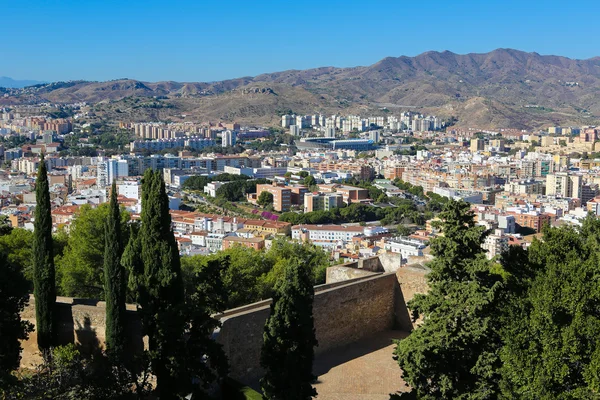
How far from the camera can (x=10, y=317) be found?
6414mm

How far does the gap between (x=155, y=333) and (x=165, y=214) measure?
114 cm

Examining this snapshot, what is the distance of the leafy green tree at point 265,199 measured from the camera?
4484cm

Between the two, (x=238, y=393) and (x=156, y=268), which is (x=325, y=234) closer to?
(x=238, y=393)

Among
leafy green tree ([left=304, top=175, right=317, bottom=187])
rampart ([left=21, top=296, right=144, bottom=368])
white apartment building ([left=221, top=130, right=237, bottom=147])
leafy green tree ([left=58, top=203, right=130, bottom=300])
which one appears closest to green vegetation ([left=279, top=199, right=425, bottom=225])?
leafy green tree ([left=304, top=175, right=317, bottom=187])

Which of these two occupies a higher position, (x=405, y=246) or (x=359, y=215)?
(x=405, y=246)

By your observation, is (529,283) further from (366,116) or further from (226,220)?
(366,116)

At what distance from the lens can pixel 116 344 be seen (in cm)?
692

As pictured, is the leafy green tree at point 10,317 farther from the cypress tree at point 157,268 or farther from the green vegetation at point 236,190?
the green vegetation at point 236,190

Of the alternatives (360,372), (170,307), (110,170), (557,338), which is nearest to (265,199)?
(110,170)

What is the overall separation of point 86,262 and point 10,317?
4104 millimetres

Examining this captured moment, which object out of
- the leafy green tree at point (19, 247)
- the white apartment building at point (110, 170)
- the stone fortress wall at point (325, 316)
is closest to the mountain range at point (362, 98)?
the white apartment building at point (110, 170)

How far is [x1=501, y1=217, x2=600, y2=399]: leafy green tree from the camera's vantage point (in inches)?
226

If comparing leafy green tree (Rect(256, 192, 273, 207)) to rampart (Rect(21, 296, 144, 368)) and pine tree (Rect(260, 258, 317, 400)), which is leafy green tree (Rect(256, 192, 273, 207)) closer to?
rampart (Rect(21, 296, 144, 368))

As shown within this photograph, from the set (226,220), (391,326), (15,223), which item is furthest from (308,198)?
(391,326)
